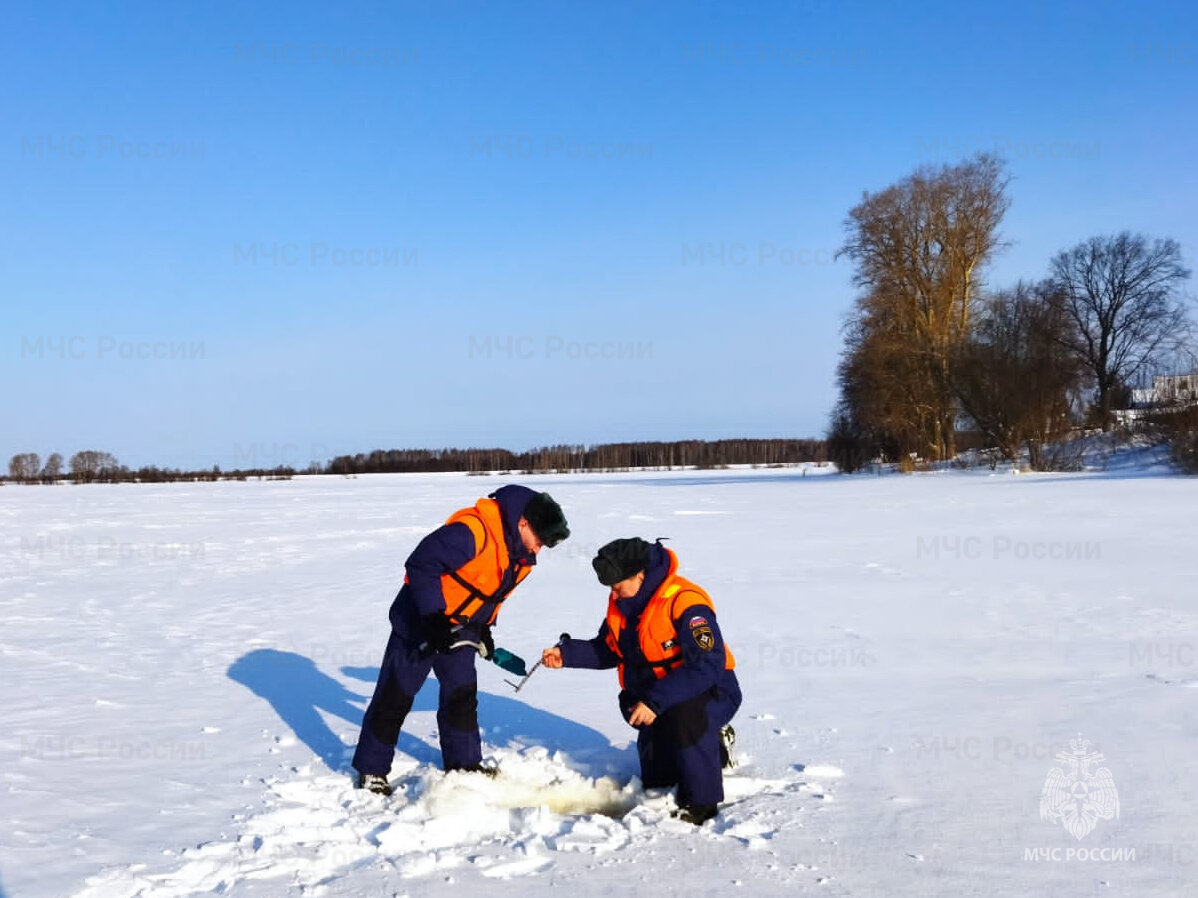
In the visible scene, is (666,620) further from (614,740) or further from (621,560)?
(614,740)

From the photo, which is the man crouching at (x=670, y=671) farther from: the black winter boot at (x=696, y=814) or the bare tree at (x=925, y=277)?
the bare tree at (x=925, y=277)

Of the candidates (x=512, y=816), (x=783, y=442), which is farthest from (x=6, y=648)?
(x=783, y=442)

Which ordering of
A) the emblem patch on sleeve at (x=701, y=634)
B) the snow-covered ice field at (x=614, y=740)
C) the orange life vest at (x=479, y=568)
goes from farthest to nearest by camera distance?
1. the orange life vest at (x=479, y=568)
2. the emblem patch on sleeve at (x=701, y=634)
3. the snow-covered ice field at (x=614, y=740)

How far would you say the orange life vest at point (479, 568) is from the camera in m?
4.05

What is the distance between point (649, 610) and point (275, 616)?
5931 millimetres

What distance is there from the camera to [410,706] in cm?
425

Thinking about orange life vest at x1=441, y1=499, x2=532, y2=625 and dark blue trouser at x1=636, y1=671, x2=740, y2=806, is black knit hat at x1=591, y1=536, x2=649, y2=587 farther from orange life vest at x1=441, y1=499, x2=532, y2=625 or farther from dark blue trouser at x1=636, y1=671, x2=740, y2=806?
dark blue trouser at x1=636, y1=671, x2=740, y2=806

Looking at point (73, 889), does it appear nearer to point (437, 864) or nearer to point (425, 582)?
point (437, 864)

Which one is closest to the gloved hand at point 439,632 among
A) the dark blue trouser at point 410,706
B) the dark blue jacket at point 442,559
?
the dark blue jacket at point 442,559

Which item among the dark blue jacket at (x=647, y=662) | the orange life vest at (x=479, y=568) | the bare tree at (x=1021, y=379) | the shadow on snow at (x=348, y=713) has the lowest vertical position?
the shadow on snow at (x=348, y=713)

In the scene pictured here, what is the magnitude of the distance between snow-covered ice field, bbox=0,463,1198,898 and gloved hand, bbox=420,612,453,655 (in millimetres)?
606

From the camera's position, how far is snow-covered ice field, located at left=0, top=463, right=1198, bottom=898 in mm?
3242

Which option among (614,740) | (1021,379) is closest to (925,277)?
(1021,379)

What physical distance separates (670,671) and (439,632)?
38.9 inches
